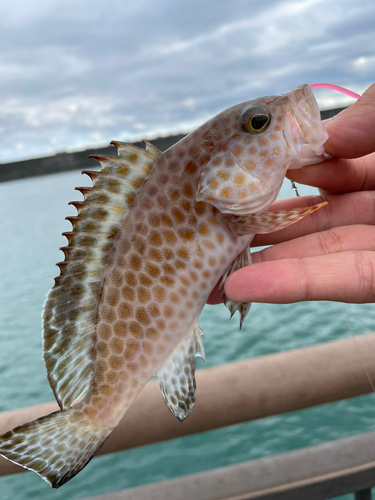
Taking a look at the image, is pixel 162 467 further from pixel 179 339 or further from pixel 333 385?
pixel 179 339

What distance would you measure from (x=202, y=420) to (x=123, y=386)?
0.83 m

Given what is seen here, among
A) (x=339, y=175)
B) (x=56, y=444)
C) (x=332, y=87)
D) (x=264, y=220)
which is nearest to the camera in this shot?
(x=56, y=444)

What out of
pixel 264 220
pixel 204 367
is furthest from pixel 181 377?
pixel 204 367

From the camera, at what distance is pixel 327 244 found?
1349mm

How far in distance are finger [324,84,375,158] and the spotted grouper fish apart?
0.87ft

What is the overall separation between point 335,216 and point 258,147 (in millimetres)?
617

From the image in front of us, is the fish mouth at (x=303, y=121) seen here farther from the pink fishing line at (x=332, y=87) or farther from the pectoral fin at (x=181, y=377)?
the pectoral fin at (x=181, y=377)

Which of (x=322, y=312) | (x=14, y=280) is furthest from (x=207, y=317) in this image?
(x=14, y=280)

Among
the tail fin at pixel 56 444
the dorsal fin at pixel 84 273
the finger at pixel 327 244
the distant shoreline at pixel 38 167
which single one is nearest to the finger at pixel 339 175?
the finger at pixel 327 244

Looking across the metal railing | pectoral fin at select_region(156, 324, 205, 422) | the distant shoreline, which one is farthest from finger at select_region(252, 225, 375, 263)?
the distant shoreline

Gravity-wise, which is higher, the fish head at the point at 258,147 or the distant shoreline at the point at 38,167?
the distant shoreline at the point at 38,167

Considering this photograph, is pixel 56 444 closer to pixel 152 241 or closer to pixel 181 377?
pixel 181 377

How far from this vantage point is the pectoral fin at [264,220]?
3.49ft

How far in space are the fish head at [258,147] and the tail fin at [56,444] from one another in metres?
0.60
